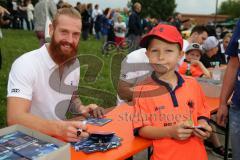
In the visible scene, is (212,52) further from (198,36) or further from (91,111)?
(91,111)

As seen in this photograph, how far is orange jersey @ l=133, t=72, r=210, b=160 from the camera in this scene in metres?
1.96

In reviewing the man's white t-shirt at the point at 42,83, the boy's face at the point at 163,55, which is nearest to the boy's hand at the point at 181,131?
the boy's face at the point at 163,55

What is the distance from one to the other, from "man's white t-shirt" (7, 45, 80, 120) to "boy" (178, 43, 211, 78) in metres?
1.73

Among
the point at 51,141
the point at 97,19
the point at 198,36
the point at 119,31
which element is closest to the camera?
the point at 51,141

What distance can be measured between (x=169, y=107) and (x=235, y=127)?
0.47 m

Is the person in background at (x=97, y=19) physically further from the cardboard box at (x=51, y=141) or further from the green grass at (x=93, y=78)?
the cardboard box at (x=51, y=141)

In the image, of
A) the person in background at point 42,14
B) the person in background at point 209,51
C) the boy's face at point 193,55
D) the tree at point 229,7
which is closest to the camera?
the boy's face at point 193,55

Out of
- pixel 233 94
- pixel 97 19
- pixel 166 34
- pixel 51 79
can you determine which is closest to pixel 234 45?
pixel 233 94

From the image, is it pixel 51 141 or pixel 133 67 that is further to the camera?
pixel 133 67

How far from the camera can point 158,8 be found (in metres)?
49.2

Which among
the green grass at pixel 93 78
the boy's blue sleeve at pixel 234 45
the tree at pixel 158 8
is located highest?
the tree at pixel 158 8

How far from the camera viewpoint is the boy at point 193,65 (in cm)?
403

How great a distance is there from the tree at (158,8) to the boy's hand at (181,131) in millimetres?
A: 46220

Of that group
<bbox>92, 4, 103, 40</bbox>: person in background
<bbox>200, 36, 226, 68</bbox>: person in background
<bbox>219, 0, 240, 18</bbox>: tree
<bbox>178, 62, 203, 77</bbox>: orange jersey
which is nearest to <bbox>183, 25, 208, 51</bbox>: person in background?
<bbox>200, 36, 226, 68</bbox>: person in background
